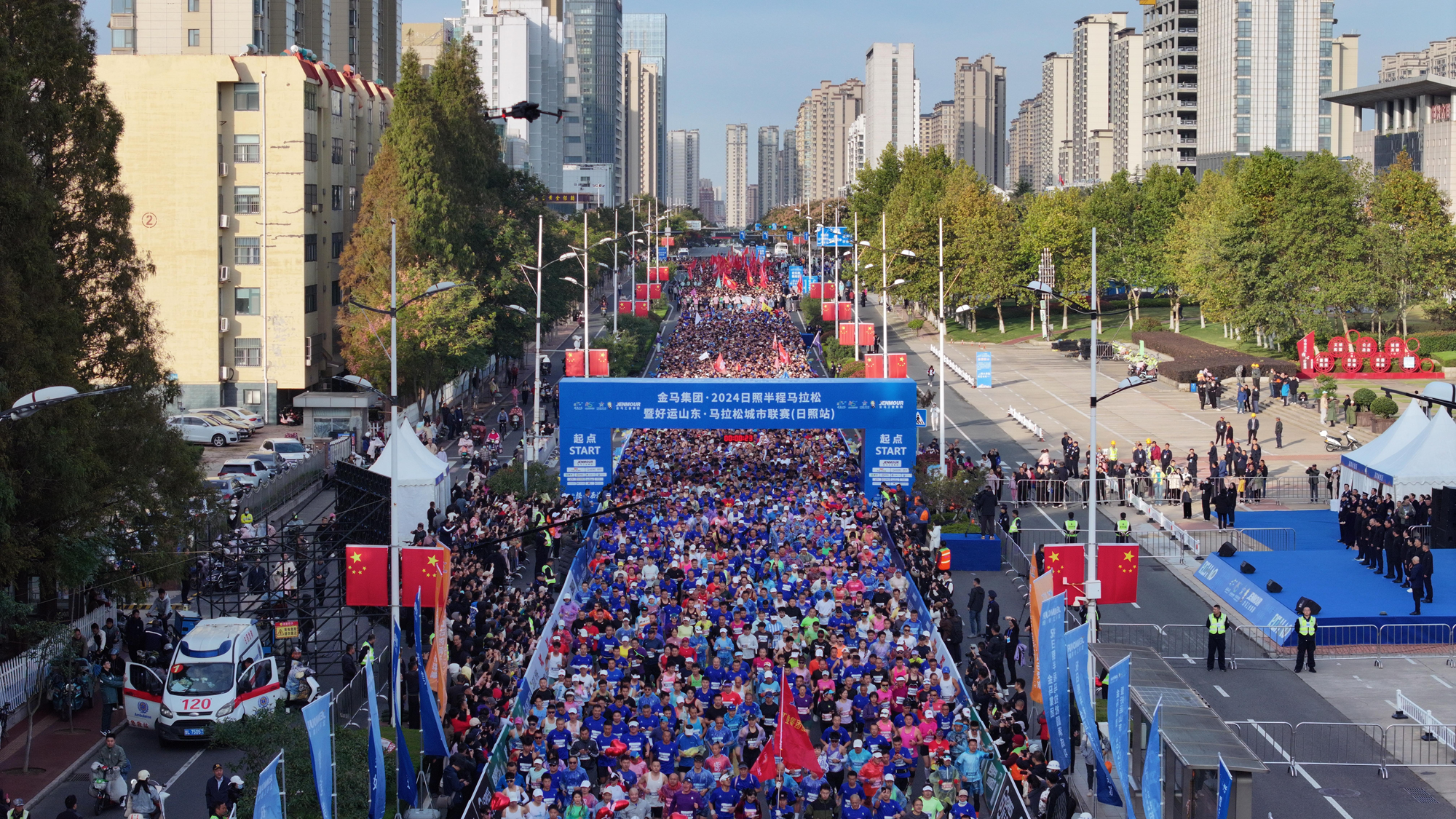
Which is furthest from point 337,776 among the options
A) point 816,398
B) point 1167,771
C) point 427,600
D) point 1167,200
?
point 1167,200

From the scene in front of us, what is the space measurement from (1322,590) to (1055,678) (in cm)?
1293

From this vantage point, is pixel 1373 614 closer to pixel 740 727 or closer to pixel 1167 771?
pixel 1167 771

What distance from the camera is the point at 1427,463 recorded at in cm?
3394

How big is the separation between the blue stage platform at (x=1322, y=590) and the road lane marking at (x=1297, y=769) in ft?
16.3

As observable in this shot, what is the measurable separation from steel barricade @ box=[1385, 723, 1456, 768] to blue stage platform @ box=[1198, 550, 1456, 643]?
4.91 metres

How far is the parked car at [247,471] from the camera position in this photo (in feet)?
131

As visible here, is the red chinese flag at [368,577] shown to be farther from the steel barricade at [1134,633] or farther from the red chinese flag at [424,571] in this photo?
the steel barricade at [1134,633]

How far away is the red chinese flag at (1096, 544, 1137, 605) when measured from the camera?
24.8 meters

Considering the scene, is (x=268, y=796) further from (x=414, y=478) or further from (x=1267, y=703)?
(x=414, y=478)

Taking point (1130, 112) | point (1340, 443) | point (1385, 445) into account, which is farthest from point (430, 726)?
point (1130, 112)

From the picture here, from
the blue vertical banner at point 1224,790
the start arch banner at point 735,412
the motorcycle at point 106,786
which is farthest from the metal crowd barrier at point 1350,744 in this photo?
the start arch banner at point 735,412

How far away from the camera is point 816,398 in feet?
123

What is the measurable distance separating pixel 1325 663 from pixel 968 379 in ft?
143

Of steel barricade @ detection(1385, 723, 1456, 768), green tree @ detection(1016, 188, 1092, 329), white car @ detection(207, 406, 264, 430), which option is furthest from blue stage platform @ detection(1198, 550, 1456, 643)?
green tree @ detection(1016, 188, 1092, 329)
